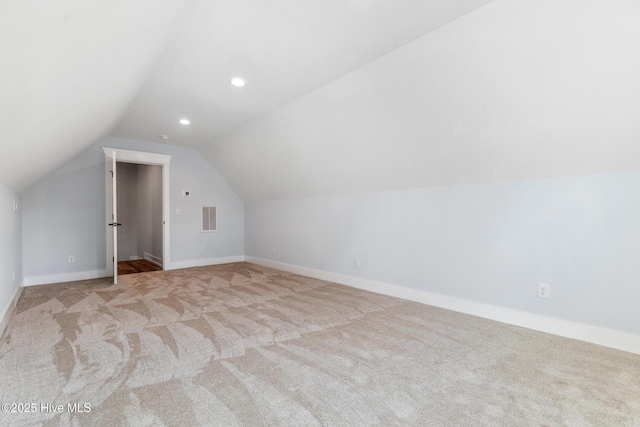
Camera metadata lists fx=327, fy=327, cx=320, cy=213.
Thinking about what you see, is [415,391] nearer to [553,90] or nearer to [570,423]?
[570,423]

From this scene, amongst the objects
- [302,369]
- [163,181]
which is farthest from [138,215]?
[302,369]

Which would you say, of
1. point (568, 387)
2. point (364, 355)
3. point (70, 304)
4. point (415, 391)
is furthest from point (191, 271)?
point (568, 387)

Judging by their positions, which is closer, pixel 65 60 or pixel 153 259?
pixel 65 60

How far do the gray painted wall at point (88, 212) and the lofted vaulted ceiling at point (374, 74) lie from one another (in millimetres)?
2247

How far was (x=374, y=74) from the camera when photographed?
3.05 metres

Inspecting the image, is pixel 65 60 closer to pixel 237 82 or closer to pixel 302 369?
pixel 237 82

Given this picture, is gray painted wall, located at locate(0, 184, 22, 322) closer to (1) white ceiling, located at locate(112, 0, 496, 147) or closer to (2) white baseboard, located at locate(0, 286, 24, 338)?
(2) white baseboard, located at locate(0, 286, 24, 338)

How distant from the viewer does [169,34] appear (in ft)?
8.04

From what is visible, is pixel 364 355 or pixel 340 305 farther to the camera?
pixel 340 305

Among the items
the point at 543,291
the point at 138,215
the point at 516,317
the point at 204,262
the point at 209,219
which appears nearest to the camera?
the point at 543,291

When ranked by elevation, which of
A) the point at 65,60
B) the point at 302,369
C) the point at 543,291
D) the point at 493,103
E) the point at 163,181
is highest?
the point at 493,103

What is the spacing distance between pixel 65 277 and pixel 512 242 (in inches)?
250

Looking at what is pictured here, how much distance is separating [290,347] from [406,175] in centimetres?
240

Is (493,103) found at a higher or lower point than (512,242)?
higher
